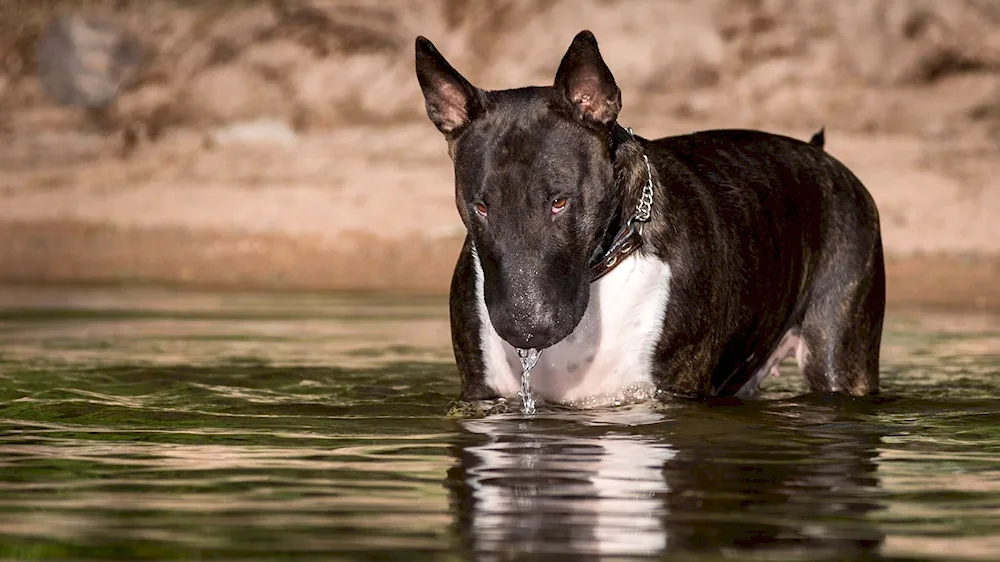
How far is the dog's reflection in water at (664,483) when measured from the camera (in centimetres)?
480

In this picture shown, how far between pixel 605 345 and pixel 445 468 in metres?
1.23

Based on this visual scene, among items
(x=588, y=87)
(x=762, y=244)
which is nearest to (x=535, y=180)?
(x=588, y=87)

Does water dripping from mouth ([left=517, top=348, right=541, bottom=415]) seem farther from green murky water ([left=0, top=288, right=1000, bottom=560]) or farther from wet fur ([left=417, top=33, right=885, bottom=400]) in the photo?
wet fur ([left=417, top=33, right=885, bottom=400])

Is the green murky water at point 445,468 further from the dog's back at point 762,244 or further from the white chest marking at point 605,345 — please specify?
the dog's back at point 762,244

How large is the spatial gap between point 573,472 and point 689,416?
1302mm

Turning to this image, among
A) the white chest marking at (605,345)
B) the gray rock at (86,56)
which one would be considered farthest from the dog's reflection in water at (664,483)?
the gray rock at (86,56)

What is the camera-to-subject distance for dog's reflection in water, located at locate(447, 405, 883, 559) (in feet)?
15.7

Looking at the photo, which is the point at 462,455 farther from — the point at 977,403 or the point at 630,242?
the point at 977,403

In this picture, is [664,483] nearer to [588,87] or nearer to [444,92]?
[588,87]

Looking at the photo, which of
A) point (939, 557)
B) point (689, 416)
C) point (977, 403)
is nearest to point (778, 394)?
point (977, 403)

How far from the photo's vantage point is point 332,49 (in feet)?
74.2

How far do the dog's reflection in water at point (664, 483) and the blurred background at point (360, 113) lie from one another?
10.6 m

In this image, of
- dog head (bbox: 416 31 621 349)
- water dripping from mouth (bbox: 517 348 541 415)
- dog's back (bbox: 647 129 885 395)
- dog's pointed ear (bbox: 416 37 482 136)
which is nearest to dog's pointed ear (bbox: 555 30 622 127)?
dog head (bbox: 416 31 621 349)

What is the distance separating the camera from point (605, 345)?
7.12 meters
